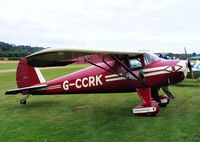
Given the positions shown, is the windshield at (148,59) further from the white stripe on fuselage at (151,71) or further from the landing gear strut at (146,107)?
the landing gear strut at (146,107)

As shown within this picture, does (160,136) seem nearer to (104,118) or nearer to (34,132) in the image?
(104,118)

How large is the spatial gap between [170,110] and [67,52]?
4359 mm

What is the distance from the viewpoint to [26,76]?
898cm

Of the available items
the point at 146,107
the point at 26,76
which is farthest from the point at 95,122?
the point at 26,76

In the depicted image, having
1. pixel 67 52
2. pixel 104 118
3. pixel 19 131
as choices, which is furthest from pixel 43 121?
pixel 67 52

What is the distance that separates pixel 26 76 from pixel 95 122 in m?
3.83

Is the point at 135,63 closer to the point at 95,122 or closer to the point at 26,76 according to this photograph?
the point at 95,122

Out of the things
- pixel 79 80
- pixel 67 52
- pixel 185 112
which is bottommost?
pixel 185 112

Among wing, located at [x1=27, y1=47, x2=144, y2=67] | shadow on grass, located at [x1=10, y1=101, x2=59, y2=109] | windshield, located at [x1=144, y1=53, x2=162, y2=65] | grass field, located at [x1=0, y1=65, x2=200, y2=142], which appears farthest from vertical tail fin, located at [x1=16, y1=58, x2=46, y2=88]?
windshield, located at [x1=144, y1=53, x2=162, y2=65]

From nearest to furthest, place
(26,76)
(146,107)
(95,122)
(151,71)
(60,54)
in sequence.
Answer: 1. (60,54)
2. (95,122)
3. (146,107)
4. (151,71)
5. (26,76)

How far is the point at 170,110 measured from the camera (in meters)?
7.84

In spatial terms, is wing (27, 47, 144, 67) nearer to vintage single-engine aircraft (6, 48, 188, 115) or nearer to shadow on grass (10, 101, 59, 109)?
vintage single-engine aircraft (6, 48, 188, 115)

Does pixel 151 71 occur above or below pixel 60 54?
below

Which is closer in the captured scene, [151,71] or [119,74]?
[151,71]
